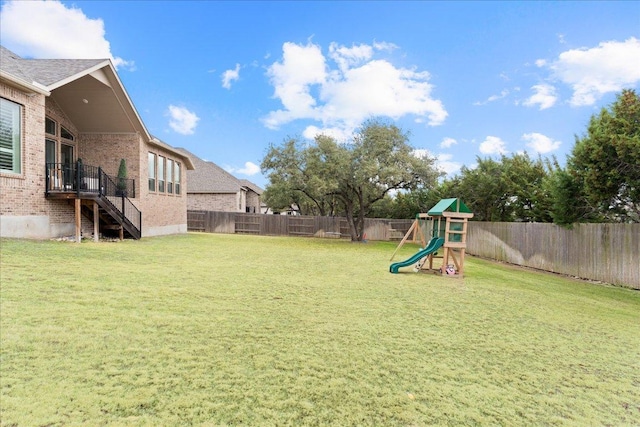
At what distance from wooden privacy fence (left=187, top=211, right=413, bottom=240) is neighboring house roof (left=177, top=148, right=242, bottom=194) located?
338cm

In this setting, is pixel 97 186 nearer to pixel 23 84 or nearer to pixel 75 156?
pixel 75 156

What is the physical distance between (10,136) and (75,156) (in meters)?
5.90

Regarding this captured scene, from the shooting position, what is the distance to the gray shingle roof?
A: 10.6 m

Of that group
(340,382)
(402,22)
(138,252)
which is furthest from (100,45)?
(340,382)

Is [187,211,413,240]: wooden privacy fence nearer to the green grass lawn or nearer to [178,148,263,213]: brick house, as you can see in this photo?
[178,148,263,213]: brick house

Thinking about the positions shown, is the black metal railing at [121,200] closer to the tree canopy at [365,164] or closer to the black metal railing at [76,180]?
the black metal railing at [76,180]

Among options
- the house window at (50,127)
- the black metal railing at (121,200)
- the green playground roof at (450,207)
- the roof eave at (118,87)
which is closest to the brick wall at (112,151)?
the roof eave at (118,87)

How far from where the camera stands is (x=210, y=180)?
106ft

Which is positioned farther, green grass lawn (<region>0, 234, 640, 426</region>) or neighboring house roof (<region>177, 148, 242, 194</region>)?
neighboring house roof (<region>177, 148, 242, 194</region>)

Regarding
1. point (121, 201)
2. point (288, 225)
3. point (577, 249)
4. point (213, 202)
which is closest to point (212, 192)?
point (213, 202)

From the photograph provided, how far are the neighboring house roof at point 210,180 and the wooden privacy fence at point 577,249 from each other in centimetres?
2293

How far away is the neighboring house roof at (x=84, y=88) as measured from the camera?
11258 mm

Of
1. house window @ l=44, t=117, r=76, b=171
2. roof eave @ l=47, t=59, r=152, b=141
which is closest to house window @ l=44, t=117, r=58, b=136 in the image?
house window @ l=44, t=117, r=76, b=171

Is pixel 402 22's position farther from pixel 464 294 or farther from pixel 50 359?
pixel 50 359
